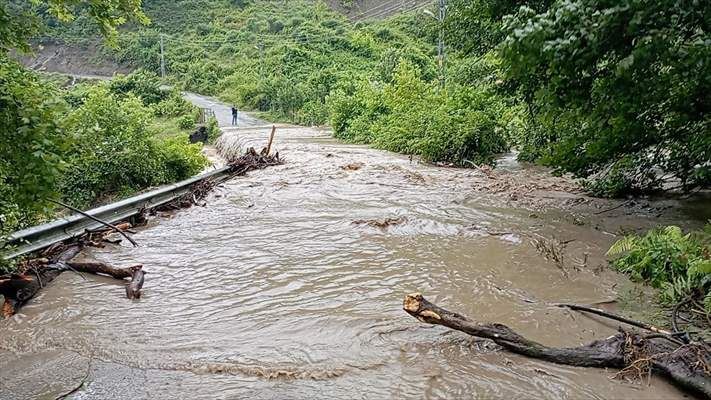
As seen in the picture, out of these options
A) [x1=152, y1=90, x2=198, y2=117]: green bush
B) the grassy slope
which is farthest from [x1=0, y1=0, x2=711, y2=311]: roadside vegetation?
the grassy slope

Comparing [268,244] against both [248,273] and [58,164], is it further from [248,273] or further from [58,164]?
[58,164]

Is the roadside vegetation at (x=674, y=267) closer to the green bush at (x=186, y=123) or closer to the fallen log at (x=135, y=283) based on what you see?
the fallen log at (x=135, y=283)

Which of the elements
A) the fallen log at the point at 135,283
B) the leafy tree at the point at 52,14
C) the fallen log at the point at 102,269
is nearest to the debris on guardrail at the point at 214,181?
the fallen log at the point at 102,269

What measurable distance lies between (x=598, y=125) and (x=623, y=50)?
1507mm

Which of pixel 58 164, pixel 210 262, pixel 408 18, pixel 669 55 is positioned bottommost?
pixel 210 262

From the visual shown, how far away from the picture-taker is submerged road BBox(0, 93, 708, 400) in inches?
141

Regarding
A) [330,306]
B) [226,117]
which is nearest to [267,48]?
[226,117]

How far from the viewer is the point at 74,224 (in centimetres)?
747

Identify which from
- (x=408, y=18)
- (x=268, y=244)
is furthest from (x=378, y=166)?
(x=408, y=18)

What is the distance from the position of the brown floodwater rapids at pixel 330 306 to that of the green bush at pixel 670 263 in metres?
0.25

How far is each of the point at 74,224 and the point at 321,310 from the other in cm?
449

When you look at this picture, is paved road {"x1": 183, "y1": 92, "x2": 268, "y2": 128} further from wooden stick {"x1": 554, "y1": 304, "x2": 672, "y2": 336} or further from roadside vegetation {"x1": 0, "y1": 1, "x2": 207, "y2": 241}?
wooden stick {"x1": 554, "y1": 304, "x2": 672, "y2": 336}

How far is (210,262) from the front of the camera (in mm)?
6523

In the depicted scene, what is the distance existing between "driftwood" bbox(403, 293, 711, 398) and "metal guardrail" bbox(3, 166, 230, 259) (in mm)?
4222
